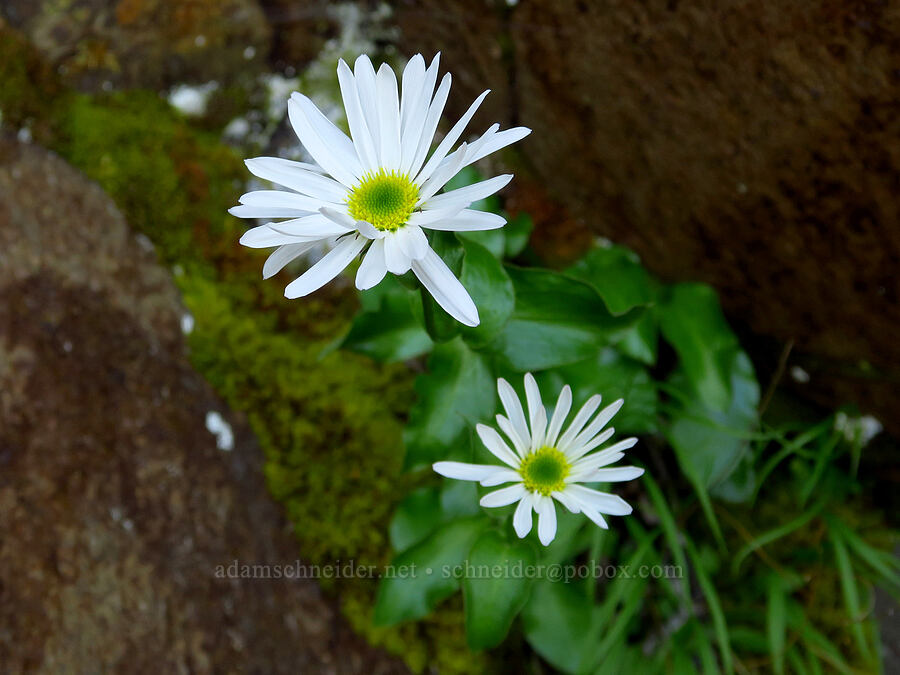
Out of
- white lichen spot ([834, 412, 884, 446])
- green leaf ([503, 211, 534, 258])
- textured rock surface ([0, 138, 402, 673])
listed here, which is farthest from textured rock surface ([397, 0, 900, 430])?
textured rock surface ([0, 138, 402, 673])

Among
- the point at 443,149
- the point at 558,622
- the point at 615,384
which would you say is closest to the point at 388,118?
the point at 443,149

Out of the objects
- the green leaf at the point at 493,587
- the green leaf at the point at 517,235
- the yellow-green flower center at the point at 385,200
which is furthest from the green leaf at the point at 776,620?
the yellow-green flower center at the point at 385,200

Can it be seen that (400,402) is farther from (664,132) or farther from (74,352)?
(664,132)

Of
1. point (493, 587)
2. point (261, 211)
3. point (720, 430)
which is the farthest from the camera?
point (720, 430)

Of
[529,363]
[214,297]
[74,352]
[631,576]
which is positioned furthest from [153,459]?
[631,576]

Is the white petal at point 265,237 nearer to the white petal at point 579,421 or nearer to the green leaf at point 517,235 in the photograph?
the white petal at point 579,421

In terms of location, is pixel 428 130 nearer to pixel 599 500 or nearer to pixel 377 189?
pixel 377 189
